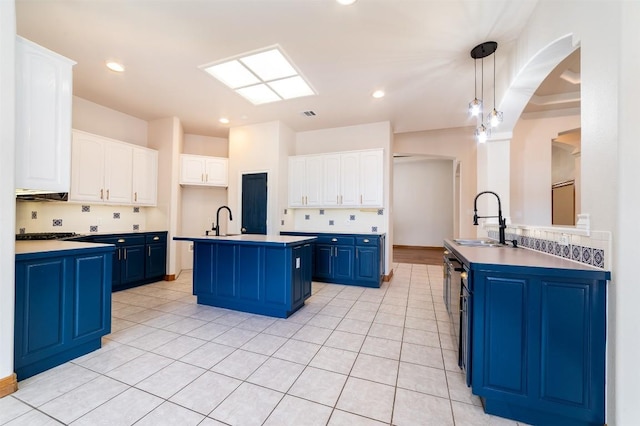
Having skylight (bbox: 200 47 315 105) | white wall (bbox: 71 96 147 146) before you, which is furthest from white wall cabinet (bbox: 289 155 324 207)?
white wall (bbox: 71 96 147 146)

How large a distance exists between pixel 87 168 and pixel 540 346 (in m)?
5.60

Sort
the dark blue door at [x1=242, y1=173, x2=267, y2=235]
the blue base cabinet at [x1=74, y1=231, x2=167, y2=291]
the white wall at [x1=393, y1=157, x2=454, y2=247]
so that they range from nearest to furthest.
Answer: the blue base cabinet at [x1=74, y1=231, x2=167, y2=291] → the dark blue door at [x1=242, y1=173, x2=267, y2=235] → the white wall at [x1=393, y1=157, x2=454, y2=247]

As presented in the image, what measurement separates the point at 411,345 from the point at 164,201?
15.8 feet

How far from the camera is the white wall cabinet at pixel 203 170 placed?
5109 millimetres

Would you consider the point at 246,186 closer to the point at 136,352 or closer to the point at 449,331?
the point at 136,352

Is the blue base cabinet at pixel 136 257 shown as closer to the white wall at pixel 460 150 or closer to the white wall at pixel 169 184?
the white wall at pixel 169 184

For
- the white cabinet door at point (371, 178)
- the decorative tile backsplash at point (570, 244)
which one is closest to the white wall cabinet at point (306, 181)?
the white cabinet door at point (371, 178)

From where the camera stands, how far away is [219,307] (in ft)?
11.2

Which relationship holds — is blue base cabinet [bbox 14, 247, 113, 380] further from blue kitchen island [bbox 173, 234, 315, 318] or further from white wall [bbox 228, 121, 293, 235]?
white wall [bbox 228, 121, 293, 235]

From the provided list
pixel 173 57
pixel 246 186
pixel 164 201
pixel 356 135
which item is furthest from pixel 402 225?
pixel 173 57

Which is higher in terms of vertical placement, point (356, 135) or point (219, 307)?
point (356, 135)

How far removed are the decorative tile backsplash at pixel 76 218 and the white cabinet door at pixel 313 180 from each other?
3233 millimetres

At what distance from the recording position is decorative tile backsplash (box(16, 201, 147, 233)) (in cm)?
352

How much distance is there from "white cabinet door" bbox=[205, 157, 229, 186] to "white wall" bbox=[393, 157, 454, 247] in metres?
5.82
